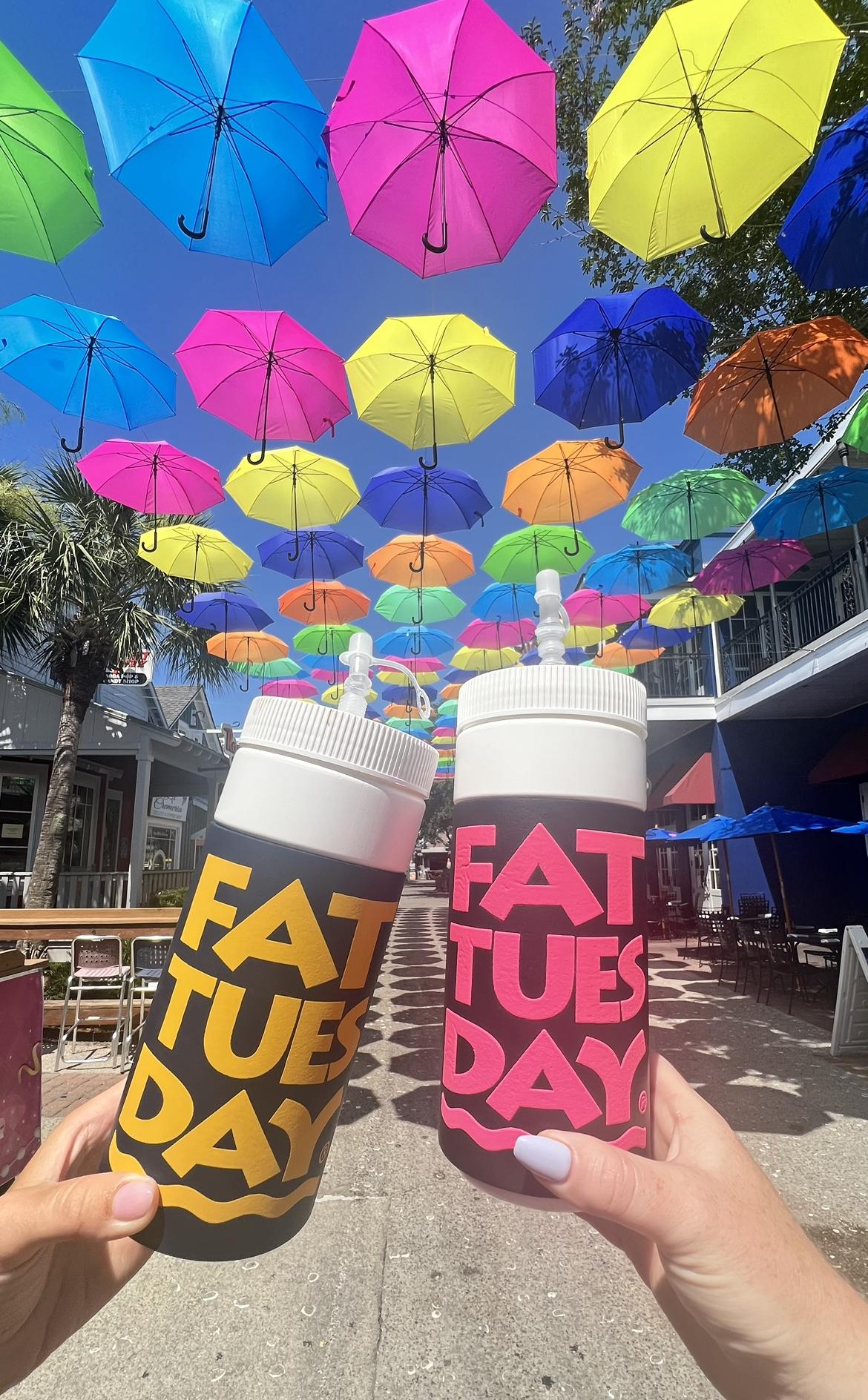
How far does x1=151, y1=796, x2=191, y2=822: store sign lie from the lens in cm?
2065

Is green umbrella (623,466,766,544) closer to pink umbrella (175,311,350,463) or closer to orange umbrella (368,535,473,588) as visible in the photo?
orange umbrella (368,535,473,588)

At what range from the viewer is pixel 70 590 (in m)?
11.3

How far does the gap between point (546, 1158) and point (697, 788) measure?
1565cm

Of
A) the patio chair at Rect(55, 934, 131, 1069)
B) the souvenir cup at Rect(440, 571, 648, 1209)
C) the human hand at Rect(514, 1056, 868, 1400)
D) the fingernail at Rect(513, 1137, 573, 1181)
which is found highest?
the souvenir cup at Rect(440, 571, 648, 1209)

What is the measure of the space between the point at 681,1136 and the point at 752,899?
14.2 m

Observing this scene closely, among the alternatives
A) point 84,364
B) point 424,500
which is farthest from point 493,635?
point 84,364

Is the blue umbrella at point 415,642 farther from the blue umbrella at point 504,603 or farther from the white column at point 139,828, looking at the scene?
the white column at point 139,828

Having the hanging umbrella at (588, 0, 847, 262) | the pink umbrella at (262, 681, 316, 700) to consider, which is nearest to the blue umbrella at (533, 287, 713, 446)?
the hanging umbrella at (588, 0, 847, 262)

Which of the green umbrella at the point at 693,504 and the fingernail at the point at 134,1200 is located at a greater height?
the green umbrella at the point at 693,504

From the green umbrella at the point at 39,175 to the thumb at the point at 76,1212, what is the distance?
503 cm

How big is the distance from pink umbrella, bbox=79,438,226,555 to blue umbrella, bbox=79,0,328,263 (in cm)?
312

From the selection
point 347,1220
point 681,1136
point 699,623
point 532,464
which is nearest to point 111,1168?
point 681,1136

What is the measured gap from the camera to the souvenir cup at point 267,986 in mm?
865

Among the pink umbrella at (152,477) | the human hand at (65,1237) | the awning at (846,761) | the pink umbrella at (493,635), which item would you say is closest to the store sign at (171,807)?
the pink umbrella at (493,635)
